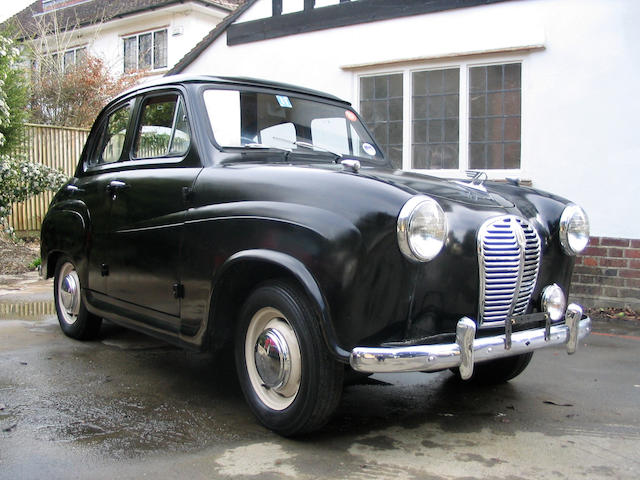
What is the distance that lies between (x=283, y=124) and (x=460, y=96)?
4335 mm

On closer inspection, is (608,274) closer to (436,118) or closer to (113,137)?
(436,118)

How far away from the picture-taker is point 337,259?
290 centimetres

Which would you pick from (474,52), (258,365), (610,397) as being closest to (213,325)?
(258,365)

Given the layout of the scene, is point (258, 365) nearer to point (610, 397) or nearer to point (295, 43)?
point (610, 397)

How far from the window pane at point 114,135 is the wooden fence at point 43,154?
7360 mm

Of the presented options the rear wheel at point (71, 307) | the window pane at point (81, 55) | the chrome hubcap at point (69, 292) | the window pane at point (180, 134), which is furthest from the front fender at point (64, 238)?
the window pane at point (81, 55)

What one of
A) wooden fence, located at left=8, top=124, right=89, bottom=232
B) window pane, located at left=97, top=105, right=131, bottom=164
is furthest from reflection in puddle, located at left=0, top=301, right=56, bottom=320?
wooden fence, located at left=8, top=124, right=89, bottom=232

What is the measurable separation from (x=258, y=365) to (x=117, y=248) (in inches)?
60.3

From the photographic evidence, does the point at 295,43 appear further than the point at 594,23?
Yes

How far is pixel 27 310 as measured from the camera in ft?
21.3

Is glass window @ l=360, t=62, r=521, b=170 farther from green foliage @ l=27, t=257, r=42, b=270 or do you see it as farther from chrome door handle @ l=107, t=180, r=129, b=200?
green foliage @ l=27, t=257, r=42, b=270

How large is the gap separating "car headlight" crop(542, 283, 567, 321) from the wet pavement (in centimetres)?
60

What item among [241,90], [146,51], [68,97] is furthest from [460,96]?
[146,51]

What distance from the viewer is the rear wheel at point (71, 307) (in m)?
5.13
